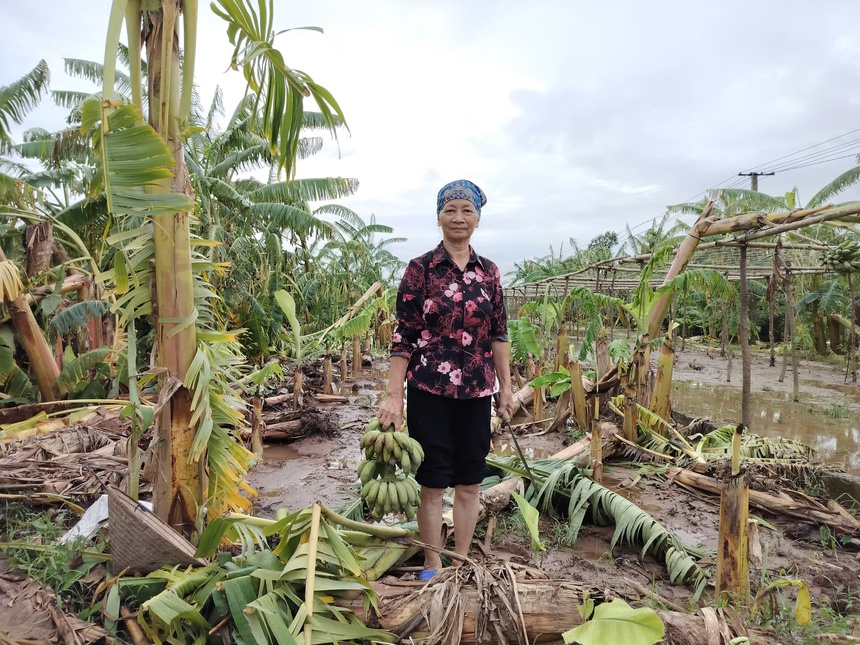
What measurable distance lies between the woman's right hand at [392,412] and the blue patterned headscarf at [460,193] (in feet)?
3.19

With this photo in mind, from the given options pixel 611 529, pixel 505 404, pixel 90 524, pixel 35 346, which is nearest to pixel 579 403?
pixel 611 529

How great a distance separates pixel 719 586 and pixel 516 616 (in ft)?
3.85

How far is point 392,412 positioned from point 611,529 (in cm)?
220

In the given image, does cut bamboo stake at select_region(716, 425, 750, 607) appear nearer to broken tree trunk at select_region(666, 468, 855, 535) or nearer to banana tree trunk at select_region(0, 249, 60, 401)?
broken tree trunk at select_region(666, 468, 855, 535)

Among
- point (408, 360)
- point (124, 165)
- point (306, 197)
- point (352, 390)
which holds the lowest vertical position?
point (352, 390)

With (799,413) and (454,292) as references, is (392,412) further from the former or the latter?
(799,413)

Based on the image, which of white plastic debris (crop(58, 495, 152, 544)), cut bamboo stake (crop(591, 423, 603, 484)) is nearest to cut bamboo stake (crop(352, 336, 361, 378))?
cut bamboo stake (crop(591, 423, 603, 484))

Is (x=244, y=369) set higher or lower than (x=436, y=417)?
lower

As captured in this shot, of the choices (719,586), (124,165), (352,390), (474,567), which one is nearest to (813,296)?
(352,390)

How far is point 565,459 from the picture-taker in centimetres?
446

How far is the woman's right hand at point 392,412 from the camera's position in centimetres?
236

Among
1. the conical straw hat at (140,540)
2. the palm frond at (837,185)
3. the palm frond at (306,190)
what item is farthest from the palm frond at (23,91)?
the palm frond at (837,185)

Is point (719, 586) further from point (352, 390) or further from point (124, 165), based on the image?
point (352, 390)

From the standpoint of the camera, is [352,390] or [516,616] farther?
[352,390]
